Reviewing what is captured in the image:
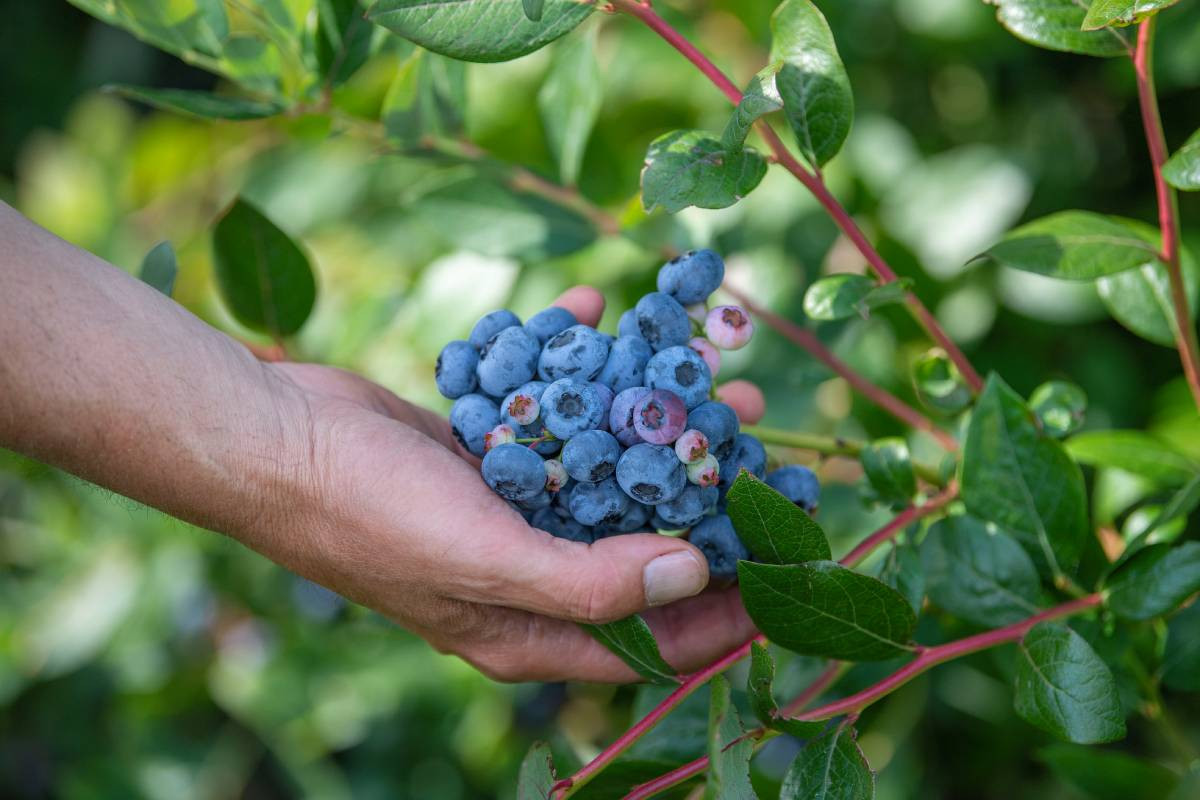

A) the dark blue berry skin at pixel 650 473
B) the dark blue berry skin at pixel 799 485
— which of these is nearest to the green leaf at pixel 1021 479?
the dark blue berry skin at pixel 799 485

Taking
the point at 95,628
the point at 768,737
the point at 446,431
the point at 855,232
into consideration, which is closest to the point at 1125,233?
the point at 855,232

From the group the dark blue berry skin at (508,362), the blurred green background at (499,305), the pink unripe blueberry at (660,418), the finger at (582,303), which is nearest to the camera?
the pink unripe blueberry at (660,418)

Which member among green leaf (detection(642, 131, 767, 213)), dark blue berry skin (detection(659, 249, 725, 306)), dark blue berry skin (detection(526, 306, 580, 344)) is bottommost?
dark blue berry skin (detection(526, 306, 580, 344))

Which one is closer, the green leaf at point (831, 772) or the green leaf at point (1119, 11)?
the green leaf at point (1119, 11)

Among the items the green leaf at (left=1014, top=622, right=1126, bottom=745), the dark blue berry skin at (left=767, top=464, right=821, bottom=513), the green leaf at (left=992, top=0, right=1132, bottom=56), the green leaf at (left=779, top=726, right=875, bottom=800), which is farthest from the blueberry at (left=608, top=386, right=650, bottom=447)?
the green leaf at (left=992, top=0, right=1132, bottom=56)

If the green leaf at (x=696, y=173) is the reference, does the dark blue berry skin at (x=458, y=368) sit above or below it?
below

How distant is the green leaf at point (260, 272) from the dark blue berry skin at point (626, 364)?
2.08 feet

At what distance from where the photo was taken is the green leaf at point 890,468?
3.89 feet


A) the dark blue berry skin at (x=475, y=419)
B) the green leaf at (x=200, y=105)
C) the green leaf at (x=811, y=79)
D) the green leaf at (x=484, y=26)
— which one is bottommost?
the dark blue berry skin at (x=475, y=419)

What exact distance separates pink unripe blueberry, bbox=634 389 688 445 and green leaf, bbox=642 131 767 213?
0.56ft

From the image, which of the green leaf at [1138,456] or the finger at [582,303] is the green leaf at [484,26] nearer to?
the finger at [582,303]

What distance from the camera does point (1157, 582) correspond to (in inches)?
42.0

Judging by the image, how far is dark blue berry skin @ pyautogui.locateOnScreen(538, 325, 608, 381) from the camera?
1.03m

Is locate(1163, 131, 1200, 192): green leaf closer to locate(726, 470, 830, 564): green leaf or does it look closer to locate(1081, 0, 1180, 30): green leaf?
locate(1081, 0, 1180, 30): green leaf
